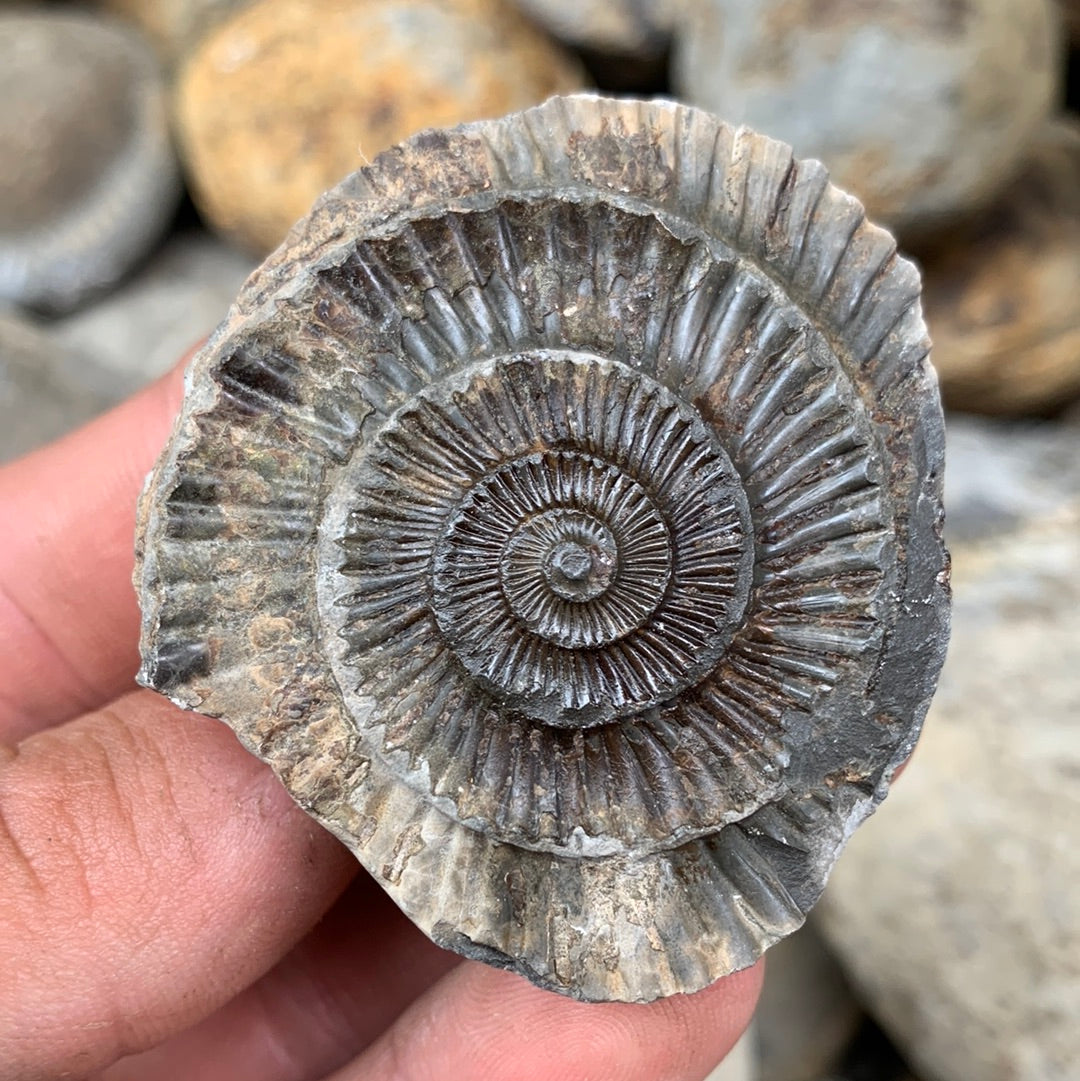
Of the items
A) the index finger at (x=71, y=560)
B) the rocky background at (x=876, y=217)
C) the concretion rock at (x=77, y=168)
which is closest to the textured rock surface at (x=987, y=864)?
the rocky background at (x=876, y=217)

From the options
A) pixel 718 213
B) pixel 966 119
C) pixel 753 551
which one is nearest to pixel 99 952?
pixel 753 551

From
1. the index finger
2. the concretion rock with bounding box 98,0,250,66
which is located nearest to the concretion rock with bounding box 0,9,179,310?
the concretion rock with bounding box 98,0,250,66

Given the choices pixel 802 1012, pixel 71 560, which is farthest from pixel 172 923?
pixel 802 1012

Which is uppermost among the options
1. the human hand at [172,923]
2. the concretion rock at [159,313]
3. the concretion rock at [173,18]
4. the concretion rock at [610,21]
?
the concretion rock at [610,21]

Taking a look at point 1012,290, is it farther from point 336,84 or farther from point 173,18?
point 173,18

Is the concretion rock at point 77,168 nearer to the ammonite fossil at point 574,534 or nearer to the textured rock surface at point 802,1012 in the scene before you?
the ammonite fossil at point 574,534

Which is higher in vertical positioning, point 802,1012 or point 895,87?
point 895,87
